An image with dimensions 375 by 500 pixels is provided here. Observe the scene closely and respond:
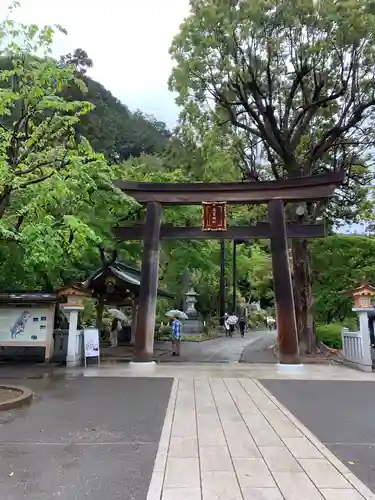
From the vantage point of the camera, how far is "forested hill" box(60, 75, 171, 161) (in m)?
46.3

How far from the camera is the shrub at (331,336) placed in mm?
19411

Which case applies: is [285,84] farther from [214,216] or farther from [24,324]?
[24,324]

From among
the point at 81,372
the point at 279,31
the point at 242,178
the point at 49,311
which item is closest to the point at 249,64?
the point at 279,31

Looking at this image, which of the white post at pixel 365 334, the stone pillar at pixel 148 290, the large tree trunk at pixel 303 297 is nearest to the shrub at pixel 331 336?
the large tree trunk at pixel 303 297

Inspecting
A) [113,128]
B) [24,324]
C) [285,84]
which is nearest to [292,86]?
[285,84]

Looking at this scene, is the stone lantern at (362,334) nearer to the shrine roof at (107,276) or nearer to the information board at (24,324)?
A: the shrine roof at (107,276)

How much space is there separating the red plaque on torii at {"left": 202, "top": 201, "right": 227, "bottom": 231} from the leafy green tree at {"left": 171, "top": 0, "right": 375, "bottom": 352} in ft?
16.2

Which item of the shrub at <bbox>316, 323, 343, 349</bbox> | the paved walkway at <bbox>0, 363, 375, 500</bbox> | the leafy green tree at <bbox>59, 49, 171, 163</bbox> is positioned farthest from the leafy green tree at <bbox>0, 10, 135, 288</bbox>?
the leafy green tree at <bbox>59, 49, 171, 163</bbox>

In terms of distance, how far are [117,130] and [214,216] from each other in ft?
146

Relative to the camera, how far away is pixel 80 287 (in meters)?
13.1

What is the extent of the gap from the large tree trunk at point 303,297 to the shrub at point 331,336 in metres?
2.88

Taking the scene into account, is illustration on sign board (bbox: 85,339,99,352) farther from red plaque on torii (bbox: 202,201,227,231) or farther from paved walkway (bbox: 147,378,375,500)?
paved walkway (bbox: 147,378,375,500)

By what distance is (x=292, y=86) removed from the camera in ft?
55.1

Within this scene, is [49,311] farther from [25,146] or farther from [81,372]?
[25,146]
